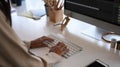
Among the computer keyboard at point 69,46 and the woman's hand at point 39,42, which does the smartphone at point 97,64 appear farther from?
the woman's hand at point 39,42

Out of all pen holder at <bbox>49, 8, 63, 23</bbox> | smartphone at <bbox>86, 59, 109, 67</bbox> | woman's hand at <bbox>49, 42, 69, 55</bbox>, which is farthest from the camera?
pen holder at <bbox>49, 8, 63, 23</bbox>

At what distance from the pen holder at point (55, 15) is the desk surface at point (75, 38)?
0.05 metres

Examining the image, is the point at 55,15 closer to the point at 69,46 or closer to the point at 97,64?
the point at 69,46

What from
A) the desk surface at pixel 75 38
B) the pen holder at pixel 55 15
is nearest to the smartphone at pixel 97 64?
the desk surface at pixel 75 38

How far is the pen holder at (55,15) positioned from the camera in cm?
141

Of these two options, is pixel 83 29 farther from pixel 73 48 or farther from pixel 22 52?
pixel 22 52

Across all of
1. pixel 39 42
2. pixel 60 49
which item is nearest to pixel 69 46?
pixel 60 49

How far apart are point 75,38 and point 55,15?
29 cm

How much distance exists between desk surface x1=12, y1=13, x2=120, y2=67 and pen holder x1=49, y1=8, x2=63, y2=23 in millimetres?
48

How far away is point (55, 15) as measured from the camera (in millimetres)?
1405

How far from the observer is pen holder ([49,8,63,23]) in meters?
1.41

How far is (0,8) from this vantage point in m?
0.72

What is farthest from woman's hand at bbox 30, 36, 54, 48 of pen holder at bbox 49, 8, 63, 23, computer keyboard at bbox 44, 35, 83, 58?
pen holder at bbox 49, 8, 63, 23

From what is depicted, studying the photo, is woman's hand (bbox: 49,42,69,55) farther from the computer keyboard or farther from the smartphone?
the smartphone
